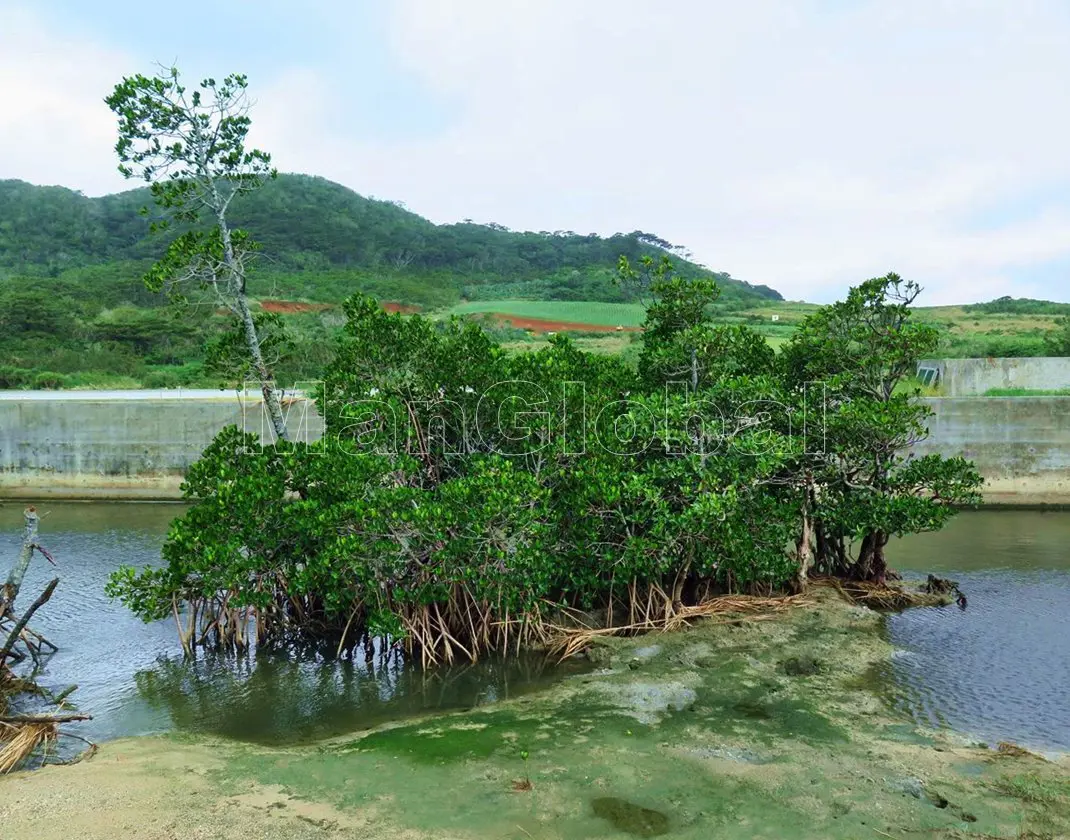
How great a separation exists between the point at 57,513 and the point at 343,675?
16081 mm

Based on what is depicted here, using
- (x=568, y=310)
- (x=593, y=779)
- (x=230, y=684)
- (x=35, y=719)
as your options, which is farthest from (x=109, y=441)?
(x=568, y=310)

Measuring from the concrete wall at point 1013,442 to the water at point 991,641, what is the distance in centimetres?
410

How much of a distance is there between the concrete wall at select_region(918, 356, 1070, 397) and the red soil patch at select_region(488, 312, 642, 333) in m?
28.8

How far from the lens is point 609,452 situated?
13.2 m

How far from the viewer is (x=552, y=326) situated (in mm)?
62875

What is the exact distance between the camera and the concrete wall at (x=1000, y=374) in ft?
100

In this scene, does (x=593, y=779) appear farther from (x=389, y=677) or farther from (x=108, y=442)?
(x=108, y=442)

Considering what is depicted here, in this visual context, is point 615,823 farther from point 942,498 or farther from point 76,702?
point 942,498

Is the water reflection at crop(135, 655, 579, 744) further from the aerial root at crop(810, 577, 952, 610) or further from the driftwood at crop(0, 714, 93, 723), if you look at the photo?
the aerial root at crop(810, 577, 952, 610)

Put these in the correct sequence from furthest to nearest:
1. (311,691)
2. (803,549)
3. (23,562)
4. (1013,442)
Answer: (1013,442), (803,549), (311,691), (23,562)

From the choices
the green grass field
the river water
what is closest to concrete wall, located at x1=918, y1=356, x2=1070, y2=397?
the river water

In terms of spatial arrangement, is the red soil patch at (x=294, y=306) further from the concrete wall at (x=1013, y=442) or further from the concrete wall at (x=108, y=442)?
the concrete wall at (x=1013, y=442)

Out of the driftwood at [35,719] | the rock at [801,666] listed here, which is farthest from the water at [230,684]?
the rock at [801,666]

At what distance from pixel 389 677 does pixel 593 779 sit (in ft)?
14.3
